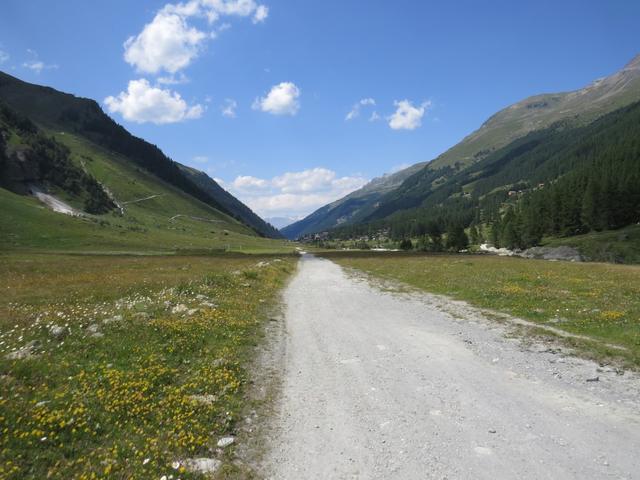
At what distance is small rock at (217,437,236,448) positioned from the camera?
7340 millimetres

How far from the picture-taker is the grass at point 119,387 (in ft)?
21.4

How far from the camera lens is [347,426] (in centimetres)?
811

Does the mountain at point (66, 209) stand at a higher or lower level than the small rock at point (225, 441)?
higher

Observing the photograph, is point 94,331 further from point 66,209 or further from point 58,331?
point 66,209

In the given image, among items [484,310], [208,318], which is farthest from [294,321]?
[484,310]

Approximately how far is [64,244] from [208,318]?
92.8 metres

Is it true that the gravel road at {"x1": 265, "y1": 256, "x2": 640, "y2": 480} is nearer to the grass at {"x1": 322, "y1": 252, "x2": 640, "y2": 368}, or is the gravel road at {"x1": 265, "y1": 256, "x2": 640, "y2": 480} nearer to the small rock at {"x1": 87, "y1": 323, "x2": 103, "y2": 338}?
the grass at {"x1": 322, "y1": 252, "x2": 640, "y2": 368}

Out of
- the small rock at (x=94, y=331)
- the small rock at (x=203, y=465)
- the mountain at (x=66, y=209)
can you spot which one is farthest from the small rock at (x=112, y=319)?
the mountain at (x=66, y=209)

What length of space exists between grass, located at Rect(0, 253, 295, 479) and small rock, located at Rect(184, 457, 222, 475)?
0.45 feet

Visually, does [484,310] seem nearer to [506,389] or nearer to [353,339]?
[353,339]

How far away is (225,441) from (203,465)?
820 millimetres

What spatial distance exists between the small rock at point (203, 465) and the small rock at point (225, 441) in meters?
0.46

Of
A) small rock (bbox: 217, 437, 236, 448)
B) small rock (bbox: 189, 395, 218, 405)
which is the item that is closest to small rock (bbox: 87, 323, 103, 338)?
small rock (bbox: 189, 395, 218, 405)

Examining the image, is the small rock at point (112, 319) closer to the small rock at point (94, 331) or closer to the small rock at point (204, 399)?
the small rock at point (94, 331)
